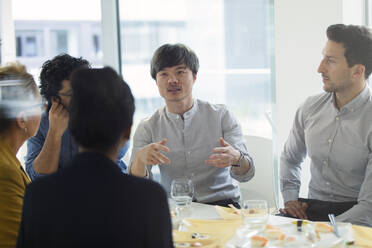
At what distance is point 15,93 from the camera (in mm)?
1843

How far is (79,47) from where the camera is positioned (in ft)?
73.6

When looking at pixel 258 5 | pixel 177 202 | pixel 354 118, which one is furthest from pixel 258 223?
pixel 258 5

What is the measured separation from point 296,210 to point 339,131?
466 mm

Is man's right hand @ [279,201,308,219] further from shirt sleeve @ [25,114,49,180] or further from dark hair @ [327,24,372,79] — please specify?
shirt sleeve @ [25,114,49,180]

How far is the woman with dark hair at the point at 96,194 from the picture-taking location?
1149mm

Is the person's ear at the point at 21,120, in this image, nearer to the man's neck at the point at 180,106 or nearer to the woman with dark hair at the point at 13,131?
the woman with dark hair at the point at 13,131

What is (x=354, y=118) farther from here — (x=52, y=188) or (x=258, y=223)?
(x=52, y=188)

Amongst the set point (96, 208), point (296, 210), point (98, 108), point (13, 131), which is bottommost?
point (296, 210)

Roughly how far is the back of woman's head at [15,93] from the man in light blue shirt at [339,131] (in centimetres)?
144

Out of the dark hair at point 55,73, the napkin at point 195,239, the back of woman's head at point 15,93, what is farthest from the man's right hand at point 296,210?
the back of woman's head at point 15,93

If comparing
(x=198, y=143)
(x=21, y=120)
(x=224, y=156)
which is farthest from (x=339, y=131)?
(x=21, y=120)

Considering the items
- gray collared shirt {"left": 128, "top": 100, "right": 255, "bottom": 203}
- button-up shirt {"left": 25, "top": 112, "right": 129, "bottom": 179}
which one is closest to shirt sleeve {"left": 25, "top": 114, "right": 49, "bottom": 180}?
button-up shirt {"left": 25, "top": 112, "right": 129, "bottom": 179}

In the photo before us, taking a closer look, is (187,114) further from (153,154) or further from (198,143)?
(153,154)

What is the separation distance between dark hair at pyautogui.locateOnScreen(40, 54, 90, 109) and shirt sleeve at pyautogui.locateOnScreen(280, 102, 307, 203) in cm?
120
